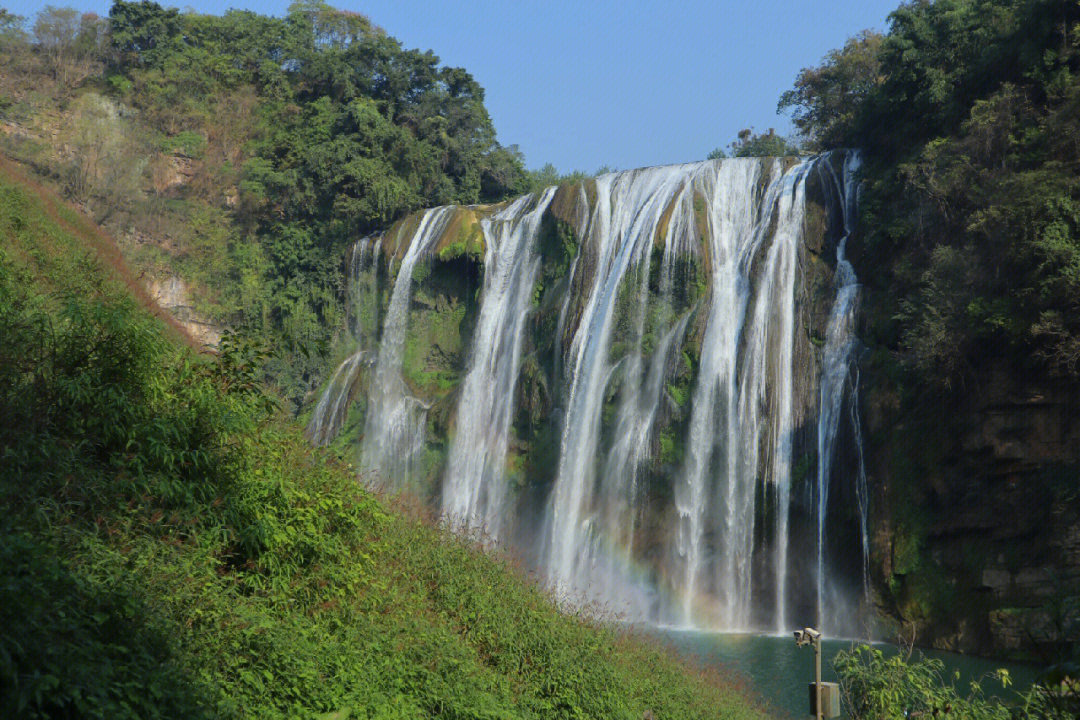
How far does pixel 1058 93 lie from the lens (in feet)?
53.6

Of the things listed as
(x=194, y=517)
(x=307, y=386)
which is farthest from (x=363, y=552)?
(x=307, y=386)

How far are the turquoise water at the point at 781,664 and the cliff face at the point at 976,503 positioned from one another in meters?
0.55

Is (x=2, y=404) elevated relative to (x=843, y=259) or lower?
lower

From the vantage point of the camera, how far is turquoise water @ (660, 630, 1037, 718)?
12477mm

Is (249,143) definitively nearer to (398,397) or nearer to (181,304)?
(181,304)

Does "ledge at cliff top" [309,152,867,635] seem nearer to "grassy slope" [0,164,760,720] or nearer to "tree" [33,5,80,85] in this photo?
"grassy slope" [0,164,760,720]

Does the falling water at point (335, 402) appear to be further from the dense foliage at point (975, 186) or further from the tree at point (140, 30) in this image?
the tree at point (140, 30)

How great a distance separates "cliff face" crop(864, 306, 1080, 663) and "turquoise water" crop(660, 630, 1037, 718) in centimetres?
55

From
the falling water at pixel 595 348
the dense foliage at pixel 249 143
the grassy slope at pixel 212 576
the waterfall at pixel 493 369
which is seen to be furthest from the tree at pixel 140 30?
the grassy slope at pixel 212 576

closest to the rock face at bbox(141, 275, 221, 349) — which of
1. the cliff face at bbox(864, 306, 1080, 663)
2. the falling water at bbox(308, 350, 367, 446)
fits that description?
the falling water at bbox(308, 350, 367, 446)

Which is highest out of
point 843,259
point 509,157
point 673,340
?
point 509,157

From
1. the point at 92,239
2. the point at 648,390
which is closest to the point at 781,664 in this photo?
the point at 648,390

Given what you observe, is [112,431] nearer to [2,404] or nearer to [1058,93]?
[2,404]

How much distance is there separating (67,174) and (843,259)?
967 inches
